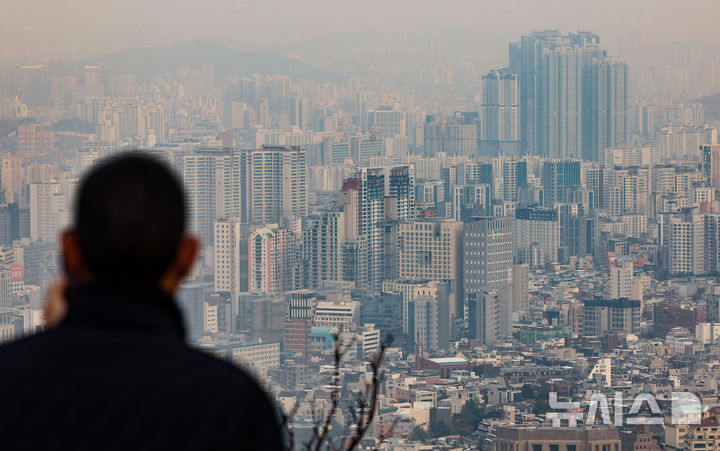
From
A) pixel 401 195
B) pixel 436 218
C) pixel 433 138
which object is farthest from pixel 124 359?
pixel 433 138

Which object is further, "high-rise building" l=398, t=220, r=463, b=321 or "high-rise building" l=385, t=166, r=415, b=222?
"high-rise building" l=385, t=166, r=415, b=222

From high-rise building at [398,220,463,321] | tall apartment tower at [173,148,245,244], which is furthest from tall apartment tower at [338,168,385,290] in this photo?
tall apartment tower at [173,148,245,244]

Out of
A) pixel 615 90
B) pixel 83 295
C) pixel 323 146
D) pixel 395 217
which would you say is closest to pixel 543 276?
pixel 395 217

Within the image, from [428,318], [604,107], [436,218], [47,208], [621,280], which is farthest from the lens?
[604,107]

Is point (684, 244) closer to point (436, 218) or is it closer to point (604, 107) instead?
point (436, 218)

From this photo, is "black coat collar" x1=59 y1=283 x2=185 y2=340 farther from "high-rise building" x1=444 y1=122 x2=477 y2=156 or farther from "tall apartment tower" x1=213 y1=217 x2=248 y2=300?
"high-rise building" x1=444 y1=122 x2=477 y2=156

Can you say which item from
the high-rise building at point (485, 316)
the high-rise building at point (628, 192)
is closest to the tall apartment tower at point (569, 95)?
the high-rise building at point (628, 192)
